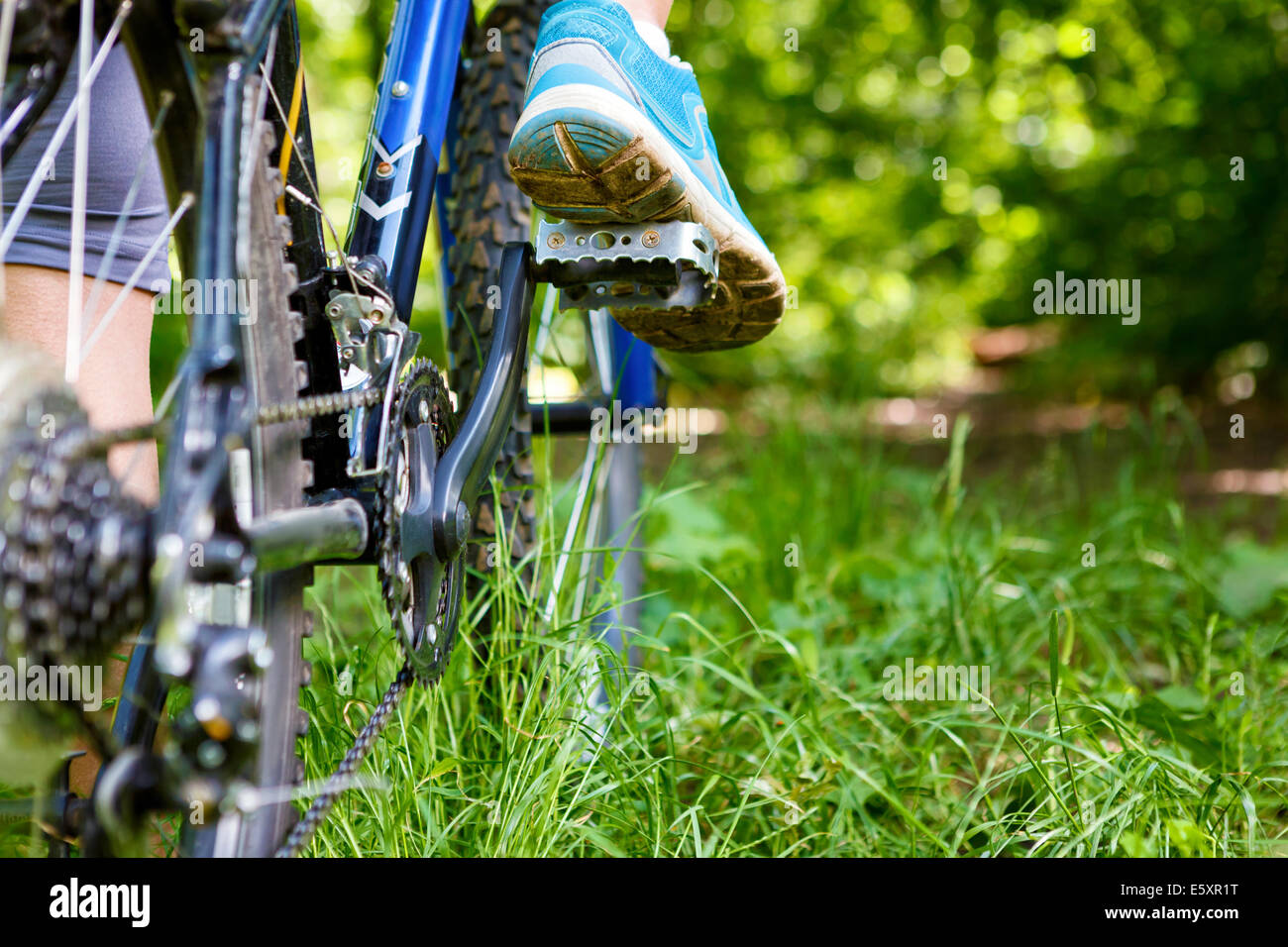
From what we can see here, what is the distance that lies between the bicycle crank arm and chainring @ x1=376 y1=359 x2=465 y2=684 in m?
0.02

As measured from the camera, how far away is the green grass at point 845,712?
1181 millimetres

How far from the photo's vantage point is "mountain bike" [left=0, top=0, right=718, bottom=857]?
62 centimetres

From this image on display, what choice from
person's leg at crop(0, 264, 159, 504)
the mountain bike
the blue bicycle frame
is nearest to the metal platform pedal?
the mountain bike

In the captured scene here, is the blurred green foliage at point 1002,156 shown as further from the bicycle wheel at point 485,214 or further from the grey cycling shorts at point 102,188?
the grey cycling shorts at point 102,188

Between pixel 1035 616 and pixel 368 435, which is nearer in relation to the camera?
pixel 368 435

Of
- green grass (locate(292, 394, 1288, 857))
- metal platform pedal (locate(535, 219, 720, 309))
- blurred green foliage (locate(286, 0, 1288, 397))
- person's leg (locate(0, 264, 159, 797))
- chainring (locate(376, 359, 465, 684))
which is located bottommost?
green grass (locate(292, 394, 1288, 857))

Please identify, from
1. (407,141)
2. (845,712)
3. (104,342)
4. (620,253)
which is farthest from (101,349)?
(845,712)

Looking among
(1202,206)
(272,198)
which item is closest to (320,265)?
(272,198)

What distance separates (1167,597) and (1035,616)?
51 centimetres

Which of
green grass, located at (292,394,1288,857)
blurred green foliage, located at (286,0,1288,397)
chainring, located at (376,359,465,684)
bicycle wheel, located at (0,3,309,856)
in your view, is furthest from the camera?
blurred green foliage, located at (286,0,1288,397)

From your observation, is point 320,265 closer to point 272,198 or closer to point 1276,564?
point 272,198

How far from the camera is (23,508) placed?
0.60 m

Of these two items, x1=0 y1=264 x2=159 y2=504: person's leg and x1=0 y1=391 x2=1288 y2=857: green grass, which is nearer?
x1=0 y1=264 x2=159 y2=504: person's leg

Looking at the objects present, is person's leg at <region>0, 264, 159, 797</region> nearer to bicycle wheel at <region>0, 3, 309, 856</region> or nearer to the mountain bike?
the mountain bike
